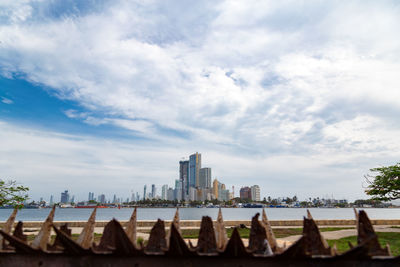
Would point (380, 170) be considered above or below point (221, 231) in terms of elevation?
above

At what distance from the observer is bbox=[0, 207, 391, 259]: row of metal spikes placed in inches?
90.7

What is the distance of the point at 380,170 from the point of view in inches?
679

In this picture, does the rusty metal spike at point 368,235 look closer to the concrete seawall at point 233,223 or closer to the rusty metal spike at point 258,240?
the rusty metal spike at point 258,240

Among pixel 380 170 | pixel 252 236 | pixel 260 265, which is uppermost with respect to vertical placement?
pixel 380 170

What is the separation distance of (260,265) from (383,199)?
18298 millimetres

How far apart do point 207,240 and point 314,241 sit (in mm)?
1005

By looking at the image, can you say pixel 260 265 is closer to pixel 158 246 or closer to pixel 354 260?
pixel 354 260

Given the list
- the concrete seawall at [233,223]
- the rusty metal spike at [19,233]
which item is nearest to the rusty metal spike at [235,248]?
the rusty metal spike at [19,233]

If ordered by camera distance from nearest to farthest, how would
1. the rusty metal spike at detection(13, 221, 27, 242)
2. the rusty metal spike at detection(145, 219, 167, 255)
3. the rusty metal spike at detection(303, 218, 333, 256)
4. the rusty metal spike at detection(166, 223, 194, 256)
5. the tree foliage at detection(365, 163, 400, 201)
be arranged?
the rusty metal spike at detection(166, 223, 194, 256), the rusty metal spike at detection(303, 218, 333, 256), the rusty metal spike at detection(145, 219, 167, 255), the rusty metal spike at detection(13, 221, 27, 242), the tree foliage at detection(365, 163, 400, 201)

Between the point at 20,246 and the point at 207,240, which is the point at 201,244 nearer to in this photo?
the point at 207,240

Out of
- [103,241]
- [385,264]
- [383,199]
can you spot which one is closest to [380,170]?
[383,199]

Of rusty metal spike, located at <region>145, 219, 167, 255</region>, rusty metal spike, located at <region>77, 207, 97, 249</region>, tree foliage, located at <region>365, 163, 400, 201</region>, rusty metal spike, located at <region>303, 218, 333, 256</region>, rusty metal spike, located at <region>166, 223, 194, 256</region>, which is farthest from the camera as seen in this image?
tree foliage, located at <region>365, 163, 400, 201</region>

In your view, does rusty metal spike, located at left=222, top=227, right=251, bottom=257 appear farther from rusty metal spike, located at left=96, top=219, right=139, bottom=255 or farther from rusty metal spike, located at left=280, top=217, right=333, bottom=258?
rusty metal spike, located at left=96, top=219, right=139, bottom=255

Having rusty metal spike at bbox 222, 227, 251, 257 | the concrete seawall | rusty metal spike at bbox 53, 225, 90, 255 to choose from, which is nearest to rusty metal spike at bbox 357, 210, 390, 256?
rusty metal spike at bbox 222, 227, 251, 257
